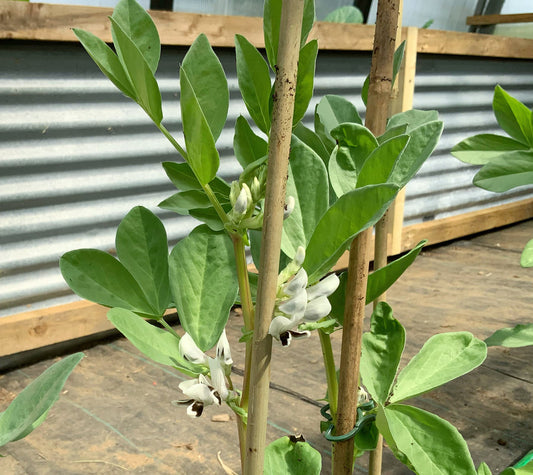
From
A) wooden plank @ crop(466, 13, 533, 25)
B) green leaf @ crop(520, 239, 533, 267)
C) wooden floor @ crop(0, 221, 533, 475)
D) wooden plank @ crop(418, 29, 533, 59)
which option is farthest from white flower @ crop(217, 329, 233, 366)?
wooden plank @ crop(466, 13, 533, 25)

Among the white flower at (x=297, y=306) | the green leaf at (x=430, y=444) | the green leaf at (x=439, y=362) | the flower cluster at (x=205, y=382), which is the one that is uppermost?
the white flower at (x=297, y=306)

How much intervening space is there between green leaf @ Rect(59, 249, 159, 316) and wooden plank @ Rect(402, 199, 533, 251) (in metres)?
2.55

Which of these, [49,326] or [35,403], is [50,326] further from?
[35,403]

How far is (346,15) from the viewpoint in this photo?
3.74m

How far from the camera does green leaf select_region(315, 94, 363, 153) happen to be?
0.53 meters

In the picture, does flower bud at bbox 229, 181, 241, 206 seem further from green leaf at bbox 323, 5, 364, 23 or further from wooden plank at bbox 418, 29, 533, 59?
green leaf at bbox 323, 5, 364, 23

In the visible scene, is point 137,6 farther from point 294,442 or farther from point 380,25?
point 294,442

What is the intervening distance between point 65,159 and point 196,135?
5.19 ft

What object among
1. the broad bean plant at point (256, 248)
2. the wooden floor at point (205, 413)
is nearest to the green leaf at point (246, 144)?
the broad bean plant at point (256, 248)

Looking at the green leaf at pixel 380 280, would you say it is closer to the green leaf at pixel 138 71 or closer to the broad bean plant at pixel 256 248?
the broad bean plant at pixel 256 248

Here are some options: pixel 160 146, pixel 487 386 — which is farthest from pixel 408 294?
pixel 160 146

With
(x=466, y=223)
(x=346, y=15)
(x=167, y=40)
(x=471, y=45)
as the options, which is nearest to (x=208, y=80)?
(x=167, y=40)

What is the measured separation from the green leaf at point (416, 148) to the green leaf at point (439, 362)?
0.14 meters

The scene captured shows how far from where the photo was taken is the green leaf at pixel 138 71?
1.14 feet
